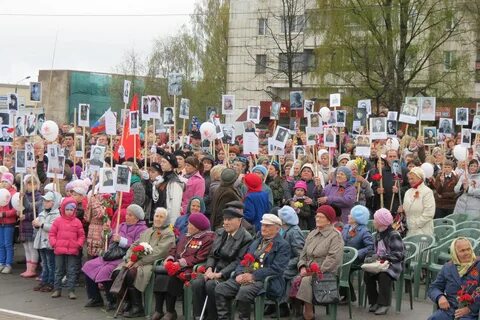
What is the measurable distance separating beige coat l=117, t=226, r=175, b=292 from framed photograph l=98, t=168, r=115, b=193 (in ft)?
3.11

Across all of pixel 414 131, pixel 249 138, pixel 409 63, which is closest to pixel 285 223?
pixel 249 138

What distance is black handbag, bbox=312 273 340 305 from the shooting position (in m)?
9.44

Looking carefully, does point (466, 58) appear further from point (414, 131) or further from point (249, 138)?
point (249, 138)

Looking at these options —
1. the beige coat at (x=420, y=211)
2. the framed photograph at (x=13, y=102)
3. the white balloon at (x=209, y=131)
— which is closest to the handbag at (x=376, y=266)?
the beige coat at (x=420, y=211)

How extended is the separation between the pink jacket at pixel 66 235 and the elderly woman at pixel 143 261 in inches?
45.9

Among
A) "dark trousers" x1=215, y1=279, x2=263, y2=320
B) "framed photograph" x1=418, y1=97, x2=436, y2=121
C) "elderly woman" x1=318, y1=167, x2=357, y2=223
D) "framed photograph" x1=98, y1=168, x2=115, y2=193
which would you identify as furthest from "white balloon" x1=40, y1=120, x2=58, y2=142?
"framed photograph" x1=418, y1=97, x2=436, y2=121

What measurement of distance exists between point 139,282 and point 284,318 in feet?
6.41

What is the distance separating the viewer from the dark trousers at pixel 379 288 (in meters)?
10.4

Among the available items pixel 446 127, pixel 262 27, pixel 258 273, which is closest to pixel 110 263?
pixel 258 273

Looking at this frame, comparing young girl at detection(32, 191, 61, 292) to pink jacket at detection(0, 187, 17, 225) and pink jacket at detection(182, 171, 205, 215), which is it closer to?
pink jacket at detection(0, 187, 17, 225)

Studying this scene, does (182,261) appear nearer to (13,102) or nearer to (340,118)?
(13,102)

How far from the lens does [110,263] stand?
35.7ft

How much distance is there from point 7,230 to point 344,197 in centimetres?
560

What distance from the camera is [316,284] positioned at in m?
9.52
